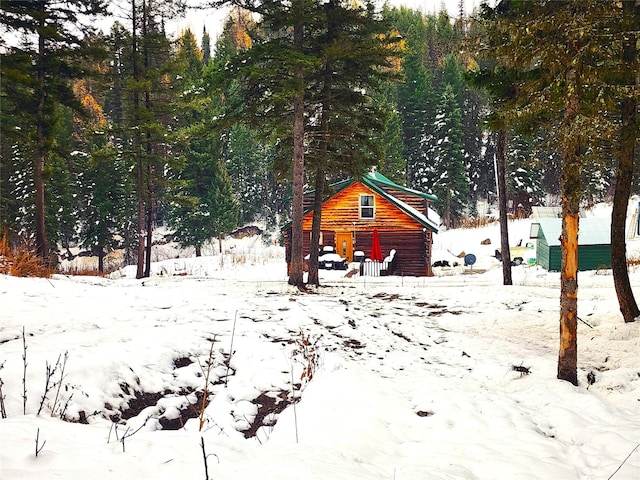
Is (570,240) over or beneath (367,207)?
beneath

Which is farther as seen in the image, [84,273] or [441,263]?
[441,263]

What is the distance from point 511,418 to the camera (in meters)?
5.01

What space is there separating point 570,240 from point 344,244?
2205cm

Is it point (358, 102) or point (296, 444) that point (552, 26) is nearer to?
point (296, 444)

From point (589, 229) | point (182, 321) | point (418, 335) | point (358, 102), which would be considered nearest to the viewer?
point (182, 321)

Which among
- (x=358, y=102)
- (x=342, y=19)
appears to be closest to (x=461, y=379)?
(x=358, y=102)

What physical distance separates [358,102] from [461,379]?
11.2 m

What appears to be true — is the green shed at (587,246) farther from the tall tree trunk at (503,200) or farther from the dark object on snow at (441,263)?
the tall tree trunk at (503,200)

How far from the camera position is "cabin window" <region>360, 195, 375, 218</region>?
90.1 feet

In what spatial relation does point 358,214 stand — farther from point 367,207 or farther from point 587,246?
point 587,246

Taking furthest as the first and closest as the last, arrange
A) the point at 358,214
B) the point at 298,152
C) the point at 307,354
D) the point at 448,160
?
the point at 448,160
the point at 358,214
the point at 298,152
the point at 307,354

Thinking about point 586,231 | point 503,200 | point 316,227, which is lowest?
point 586,231

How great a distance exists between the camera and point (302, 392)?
5367 millimetres

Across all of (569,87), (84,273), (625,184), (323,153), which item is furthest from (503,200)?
(84,273)
